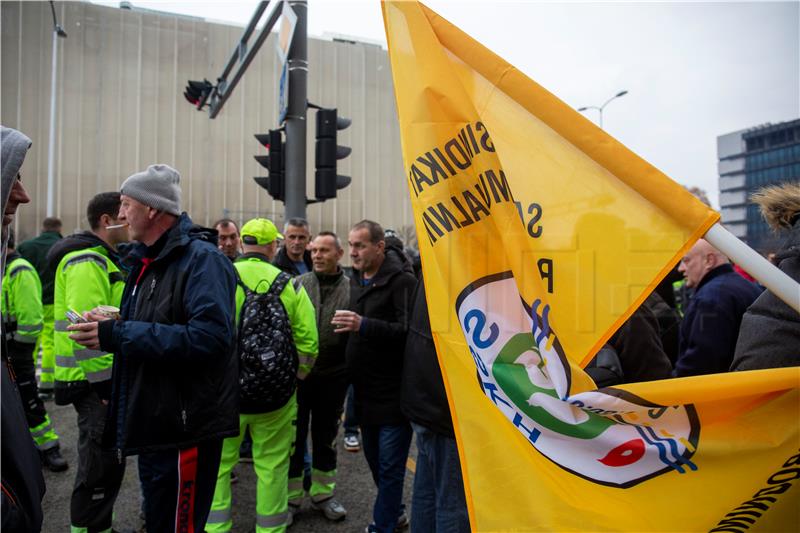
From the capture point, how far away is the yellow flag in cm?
136

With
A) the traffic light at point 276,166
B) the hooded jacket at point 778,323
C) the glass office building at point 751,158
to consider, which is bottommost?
the hooded jacket at point 778,323

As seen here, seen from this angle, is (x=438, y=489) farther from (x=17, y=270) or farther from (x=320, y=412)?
(x=17, y=270)

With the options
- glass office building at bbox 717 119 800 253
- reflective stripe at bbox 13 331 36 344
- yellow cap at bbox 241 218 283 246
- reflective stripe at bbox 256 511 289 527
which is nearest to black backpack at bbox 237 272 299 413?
yellow cap at bbox 241 218 283 246

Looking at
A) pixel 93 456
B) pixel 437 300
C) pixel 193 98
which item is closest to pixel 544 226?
pixel 437 300

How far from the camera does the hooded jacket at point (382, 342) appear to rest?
3312 mm

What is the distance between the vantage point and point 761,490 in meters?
1.35

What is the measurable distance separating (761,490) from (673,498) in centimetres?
21

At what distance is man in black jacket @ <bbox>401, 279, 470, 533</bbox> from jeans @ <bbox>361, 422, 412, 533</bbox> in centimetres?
61

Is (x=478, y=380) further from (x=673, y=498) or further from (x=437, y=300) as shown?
(x=673, y=498)

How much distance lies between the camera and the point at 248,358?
319 cm

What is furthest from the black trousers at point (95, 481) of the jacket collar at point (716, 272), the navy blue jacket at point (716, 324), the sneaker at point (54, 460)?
the jacket collar at point (716, 272)

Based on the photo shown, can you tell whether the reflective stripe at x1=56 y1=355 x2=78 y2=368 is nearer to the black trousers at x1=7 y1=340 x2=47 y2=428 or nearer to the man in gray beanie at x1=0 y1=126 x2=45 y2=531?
the black trousers at x1=7 y1=340 x2=47 y2=428

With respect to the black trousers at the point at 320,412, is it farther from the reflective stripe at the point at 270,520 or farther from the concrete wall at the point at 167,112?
the concrete wall at the point at 167,112

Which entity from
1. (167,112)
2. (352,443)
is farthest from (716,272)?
(167,112)
